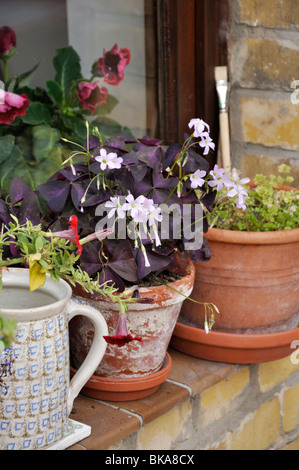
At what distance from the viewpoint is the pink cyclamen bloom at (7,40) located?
1423mm

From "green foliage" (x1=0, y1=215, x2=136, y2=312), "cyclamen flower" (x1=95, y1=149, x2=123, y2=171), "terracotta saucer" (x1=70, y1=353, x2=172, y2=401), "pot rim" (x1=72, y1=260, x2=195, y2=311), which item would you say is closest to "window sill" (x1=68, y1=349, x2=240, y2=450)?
"terracotta saucer" (x1=70, y1=353, x2=172, y2=401)

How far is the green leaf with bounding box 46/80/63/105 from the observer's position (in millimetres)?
1521

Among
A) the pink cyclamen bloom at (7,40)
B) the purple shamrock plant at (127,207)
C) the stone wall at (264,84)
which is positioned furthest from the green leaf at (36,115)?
the stone wall at (264,84)

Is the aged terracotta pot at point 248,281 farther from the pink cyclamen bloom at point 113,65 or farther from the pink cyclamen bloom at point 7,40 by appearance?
the pink cyclamen bloom at point 7,40

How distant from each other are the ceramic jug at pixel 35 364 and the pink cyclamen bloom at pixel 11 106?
1.43 feet

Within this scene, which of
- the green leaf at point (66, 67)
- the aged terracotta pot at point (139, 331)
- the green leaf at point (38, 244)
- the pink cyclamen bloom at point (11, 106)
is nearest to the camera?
the green leaf at point (38, 244)

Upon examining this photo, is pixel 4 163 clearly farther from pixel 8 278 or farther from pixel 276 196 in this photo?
pixel 276 196

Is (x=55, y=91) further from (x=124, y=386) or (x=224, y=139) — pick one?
(x=124, y=386)

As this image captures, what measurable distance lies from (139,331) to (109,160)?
1.01 feet

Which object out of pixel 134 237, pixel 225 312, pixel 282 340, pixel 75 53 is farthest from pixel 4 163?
pixel 282 340

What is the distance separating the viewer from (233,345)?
4.76 feet

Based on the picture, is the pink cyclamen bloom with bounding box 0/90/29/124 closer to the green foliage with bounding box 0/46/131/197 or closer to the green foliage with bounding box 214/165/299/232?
the green foliage with bounding box 0/46/131/197

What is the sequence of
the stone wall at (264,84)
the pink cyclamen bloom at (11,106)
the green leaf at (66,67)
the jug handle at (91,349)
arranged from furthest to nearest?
the stone wall at (264,84) < the green leaf at (66,67) < the pink cyclamen bloom at (11,106) < the jug handle at (91,349)

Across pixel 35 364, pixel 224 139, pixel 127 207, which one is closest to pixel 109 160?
pixel 127 207
